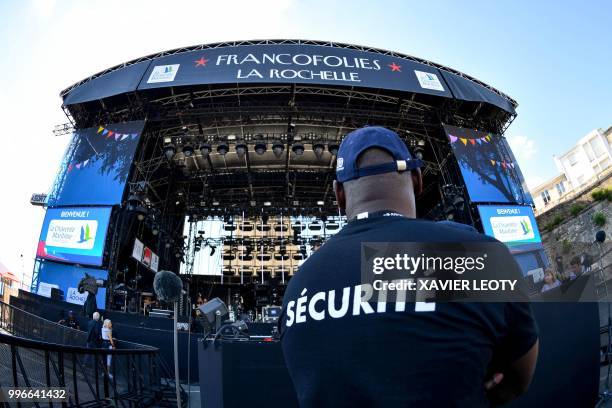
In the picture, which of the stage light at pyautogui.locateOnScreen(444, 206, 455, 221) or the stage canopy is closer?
the stage canopy

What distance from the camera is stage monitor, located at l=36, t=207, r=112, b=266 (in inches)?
483

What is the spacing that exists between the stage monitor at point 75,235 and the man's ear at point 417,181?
1316cm

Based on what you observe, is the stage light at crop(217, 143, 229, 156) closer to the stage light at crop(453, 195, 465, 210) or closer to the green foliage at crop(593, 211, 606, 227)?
the stage light at crop(453, 195, 465, 210)

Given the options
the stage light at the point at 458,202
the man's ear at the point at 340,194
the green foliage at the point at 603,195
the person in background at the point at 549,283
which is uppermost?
the green foliage at the point at 603,195

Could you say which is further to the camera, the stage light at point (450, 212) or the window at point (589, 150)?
the window at point (589, 150)

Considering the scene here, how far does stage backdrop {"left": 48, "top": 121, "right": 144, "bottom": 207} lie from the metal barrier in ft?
16.1

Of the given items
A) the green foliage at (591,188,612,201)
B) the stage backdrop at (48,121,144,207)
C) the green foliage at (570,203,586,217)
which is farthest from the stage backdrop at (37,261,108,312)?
the green foliage at (591,188,612,201)

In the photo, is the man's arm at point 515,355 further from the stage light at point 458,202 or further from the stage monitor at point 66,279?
the stage light at point 458,202

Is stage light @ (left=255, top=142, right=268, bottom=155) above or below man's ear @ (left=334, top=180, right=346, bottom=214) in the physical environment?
above

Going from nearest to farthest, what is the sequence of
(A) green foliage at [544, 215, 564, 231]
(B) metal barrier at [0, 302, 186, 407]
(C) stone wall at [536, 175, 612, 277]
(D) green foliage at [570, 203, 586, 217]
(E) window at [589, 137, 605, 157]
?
(B) metal barrier at [0, 302, 186, 407] < (C) stone wall at [536, 175, 612, 277] < (D) green foliage at [570, 203, 586, 217] < (A) green foliage at [544, 215, 564, 231] < (E) window at [589, 137, 605, 157]

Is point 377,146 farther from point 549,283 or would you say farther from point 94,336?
point 94,336

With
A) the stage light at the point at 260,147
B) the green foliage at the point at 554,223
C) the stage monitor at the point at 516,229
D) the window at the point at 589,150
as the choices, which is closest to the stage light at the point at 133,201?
the stage light at the point at 260,147

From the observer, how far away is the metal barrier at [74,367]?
3291mm

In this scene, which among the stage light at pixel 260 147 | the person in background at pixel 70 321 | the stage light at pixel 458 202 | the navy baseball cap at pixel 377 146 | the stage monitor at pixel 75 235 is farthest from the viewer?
the stage light at pixel 260 147
